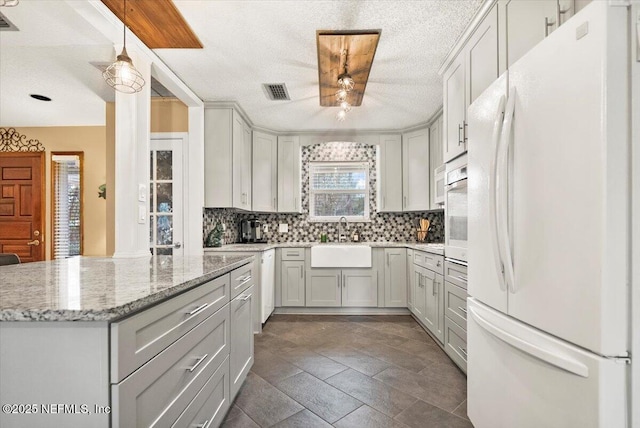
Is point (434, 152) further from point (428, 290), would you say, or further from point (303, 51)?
point (303, 51)

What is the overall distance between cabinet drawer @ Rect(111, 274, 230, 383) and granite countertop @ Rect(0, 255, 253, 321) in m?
0.04

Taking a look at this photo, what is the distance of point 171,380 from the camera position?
112 centimetres

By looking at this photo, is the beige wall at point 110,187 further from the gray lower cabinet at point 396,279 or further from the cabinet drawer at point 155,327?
the gray lower cabinet at point 396,279

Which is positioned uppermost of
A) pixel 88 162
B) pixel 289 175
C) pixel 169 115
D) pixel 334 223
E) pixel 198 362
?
pixel 169 115

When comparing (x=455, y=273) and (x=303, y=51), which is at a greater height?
(x=303, y=51)

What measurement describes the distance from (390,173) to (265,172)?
5.94ft

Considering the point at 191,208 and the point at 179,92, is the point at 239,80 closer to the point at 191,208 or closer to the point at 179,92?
the point at 179,92

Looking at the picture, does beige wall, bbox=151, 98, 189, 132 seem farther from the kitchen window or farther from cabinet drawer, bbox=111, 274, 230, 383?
cabinet drawer, bbox=111, 274, 230, 383

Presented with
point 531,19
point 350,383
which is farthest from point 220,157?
point 531,19

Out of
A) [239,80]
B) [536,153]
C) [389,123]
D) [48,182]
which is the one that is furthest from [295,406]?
[48,182]

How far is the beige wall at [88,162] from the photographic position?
4578 mm

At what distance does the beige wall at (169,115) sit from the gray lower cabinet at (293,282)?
211 centimetres

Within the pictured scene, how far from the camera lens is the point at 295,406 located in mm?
1969

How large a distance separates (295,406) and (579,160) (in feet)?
6.56
